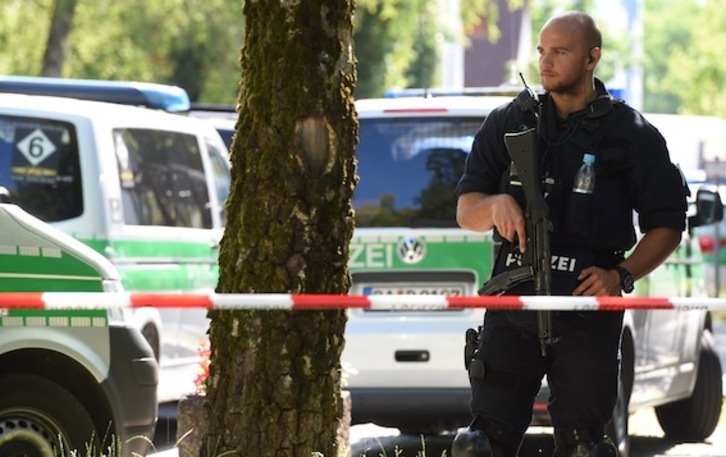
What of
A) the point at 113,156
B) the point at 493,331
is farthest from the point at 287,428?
the point at 113,156

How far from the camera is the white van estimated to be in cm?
998

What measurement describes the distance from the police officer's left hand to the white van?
4748 millimetres

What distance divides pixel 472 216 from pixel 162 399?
538cm

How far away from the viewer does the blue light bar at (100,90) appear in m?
11.9

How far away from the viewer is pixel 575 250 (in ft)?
18.9

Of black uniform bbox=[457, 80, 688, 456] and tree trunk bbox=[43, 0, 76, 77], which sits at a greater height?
tree trunk bbox=[43, 0, 76, 77]

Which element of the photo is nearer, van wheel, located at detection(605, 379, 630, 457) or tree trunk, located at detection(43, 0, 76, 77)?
van wheel, located at detection(605, 379, 630, 457)

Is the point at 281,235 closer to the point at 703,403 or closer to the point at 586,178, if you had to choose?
the point at 586,178

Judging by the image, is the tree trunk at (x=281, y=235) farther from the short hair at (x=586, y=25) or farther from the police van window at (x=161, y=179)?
the police van window at (x=161, y=179)

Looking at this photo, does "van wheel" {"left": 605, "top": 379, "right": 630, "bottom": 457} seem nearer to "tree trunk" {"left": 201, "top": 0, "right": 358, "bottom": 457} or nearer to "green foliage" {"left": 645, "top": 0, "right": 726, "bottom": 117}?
"tree trunk" {"left": 201, "top": 0, "right": 358, "bottom": 457}

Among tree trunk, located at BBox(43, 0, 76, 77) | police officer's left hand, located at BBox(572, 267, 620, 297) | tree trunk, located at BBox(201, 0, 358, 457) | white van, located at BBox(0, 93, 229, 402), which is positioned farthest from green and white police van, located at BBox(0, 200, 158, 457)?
tree trunk, located at BBox(43, 0, 76, 77)

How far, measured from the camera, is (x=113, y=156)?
33.7 feet

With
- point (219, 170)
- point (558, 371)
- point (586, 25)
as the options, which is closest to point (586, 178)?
point (586, 25)

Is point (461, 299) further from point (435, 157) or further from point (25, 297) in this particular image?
point (435, 157)
